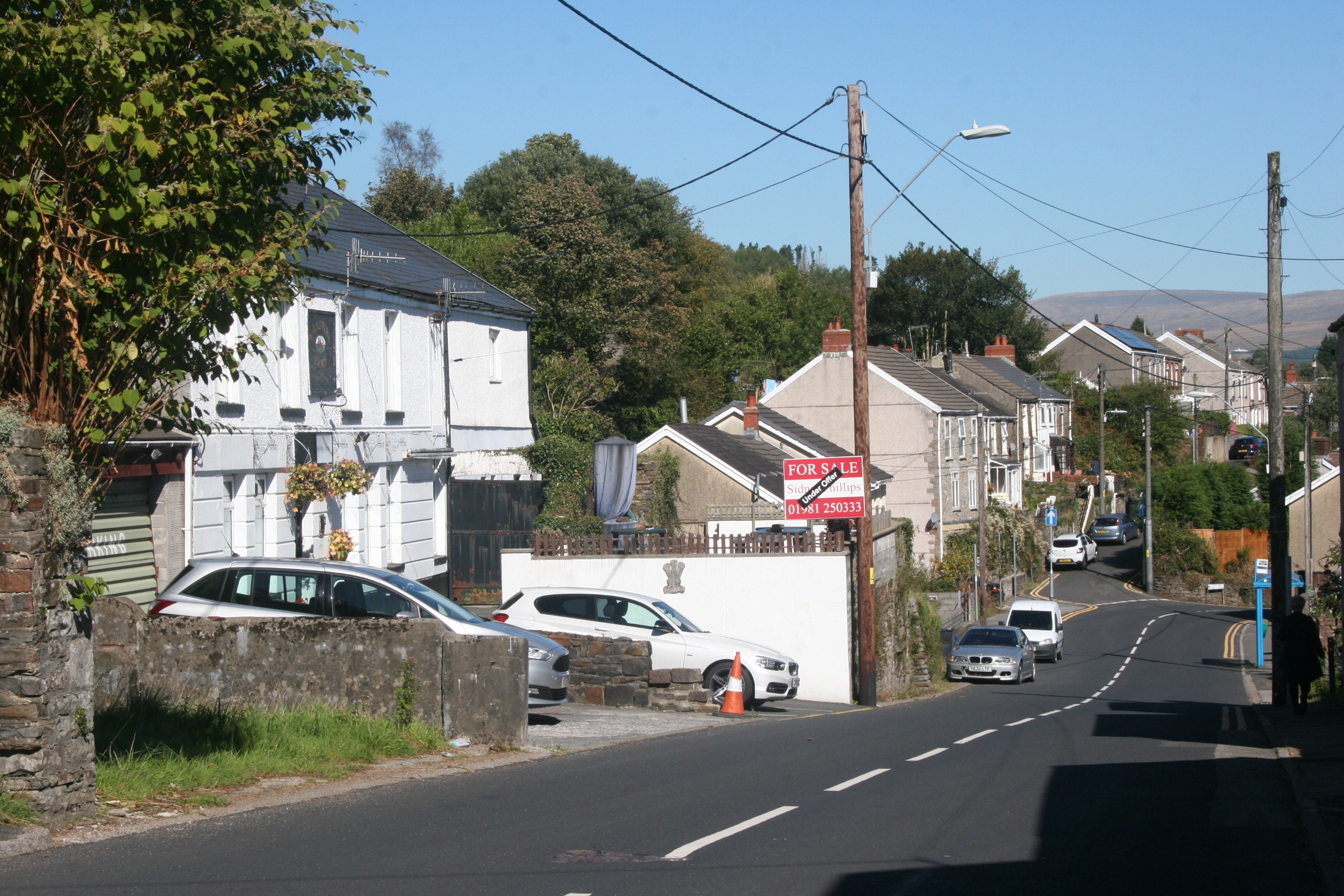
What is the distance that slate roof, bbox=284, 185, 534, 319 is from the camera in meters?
23.1

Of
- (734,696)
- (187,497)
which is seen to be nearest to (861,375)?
(734,696)

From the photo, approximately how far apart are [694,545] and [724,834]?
14.2 m

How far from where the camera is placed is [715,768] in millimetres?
→ 10883

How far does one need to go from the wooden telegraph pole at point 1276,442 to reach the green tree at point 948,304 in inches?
2204

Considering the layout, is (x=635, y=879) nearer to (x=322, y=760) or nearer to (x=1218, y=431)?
(x=322, y=760)

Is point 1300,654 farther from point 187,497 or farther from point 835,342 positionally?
point 835,342

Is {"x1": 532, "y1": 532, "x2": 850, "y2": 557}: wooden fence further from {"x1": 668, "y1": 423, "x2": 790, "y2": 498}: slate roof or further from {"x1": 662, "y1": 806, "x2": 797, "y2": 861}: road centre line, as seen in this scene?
{"x1": 662, "y1": 806, "x2": 797, "y2": 861}: road centre line

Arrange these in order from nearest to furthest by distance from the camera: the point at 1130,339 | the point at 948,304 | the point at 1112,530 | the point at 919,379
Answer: the point at 919,379 → the point at 1112,530 → the point at 948,304 → the point at 1130,339

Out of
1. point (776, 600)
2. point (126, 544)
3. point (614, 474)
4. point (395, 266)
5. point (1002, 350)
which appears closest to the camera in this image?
point (126, 544)

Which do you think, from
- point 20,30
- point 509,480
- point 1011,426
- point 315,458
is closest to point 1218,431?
point 1011,426

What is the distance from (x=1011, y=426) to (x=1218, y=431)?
2991 centimetres

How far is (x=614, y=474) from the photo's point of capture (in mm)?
27125

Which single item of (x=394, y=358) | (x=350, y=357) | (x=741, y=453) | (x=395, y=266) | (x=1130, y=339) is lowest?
(x=741, y=453)

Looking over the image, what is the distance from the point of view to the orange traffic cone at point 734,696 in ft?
54.4
